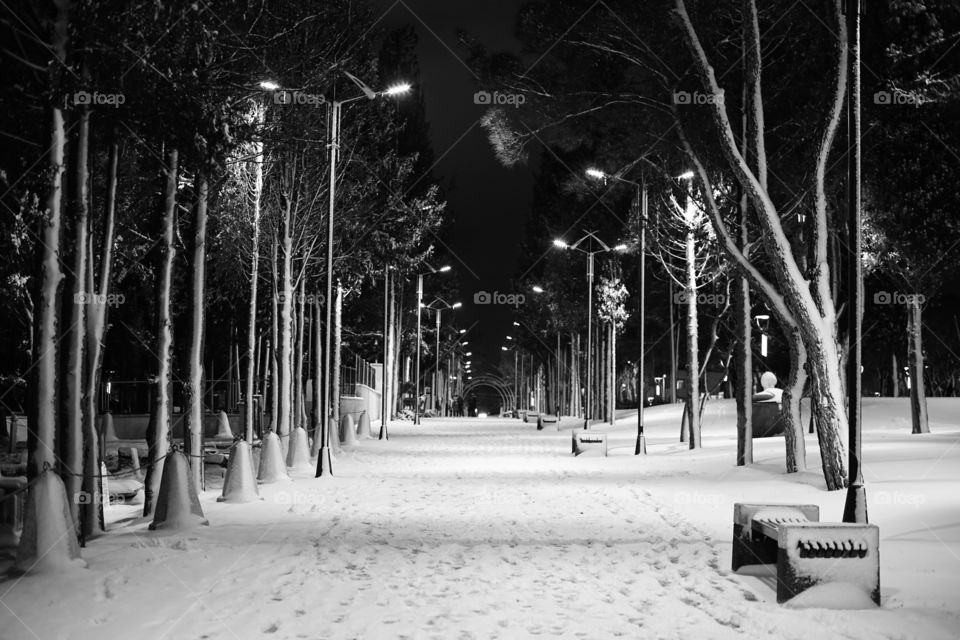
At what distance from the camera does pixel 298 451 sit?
85.4ft

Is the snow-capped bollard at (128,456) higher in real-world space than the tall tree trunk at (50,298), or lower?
lower

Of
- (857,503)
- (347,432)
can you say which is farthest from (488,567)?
(347,432)

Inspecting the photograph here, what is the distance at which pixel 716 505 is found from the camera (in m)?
17.4

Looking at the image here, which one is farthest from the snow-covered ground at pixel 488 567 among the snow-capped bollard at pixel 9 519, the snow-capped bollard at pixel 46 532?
the snow-capped bollard at pixel 9 519

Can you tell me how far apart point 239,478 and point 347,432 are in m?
19.8

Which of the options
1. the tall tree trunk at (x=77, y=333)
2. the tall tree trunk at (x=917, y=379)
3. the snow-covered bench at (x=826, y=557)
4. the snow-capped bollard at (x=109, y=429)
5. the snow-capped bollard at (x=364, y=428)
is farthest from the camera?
the snow-capped bollard at (x=364, y=428)

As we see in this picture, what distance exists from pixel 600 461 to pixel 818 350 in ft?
38.0

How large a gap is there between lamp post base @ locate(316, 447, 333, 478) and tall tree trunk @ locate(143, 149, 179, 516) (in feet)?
21.2

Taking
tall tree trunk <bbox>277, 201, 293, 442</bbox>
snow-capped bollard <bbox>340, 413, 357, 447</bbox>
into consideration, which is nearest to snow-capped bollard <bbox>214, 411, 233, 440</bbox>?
snow-capped bollard <bbox>340, 413, 357, 447</bbox>

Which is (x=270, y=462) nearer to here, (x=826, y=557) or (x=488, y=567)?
(x=488, y=567)

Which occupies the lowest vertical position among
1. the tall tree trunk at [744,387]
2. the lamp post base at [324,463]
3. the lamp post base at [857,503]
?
the lamp post base at [324,463]

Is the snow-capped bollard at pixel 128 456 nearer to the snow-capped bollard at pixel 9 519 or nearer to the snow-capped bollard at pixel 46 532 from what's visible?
the snow-capped bollard at pixel 9 519

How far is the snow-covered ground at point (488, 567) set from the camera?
8.73 m

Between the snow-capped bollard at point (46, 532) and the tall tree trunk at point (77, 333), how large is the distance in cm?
210
